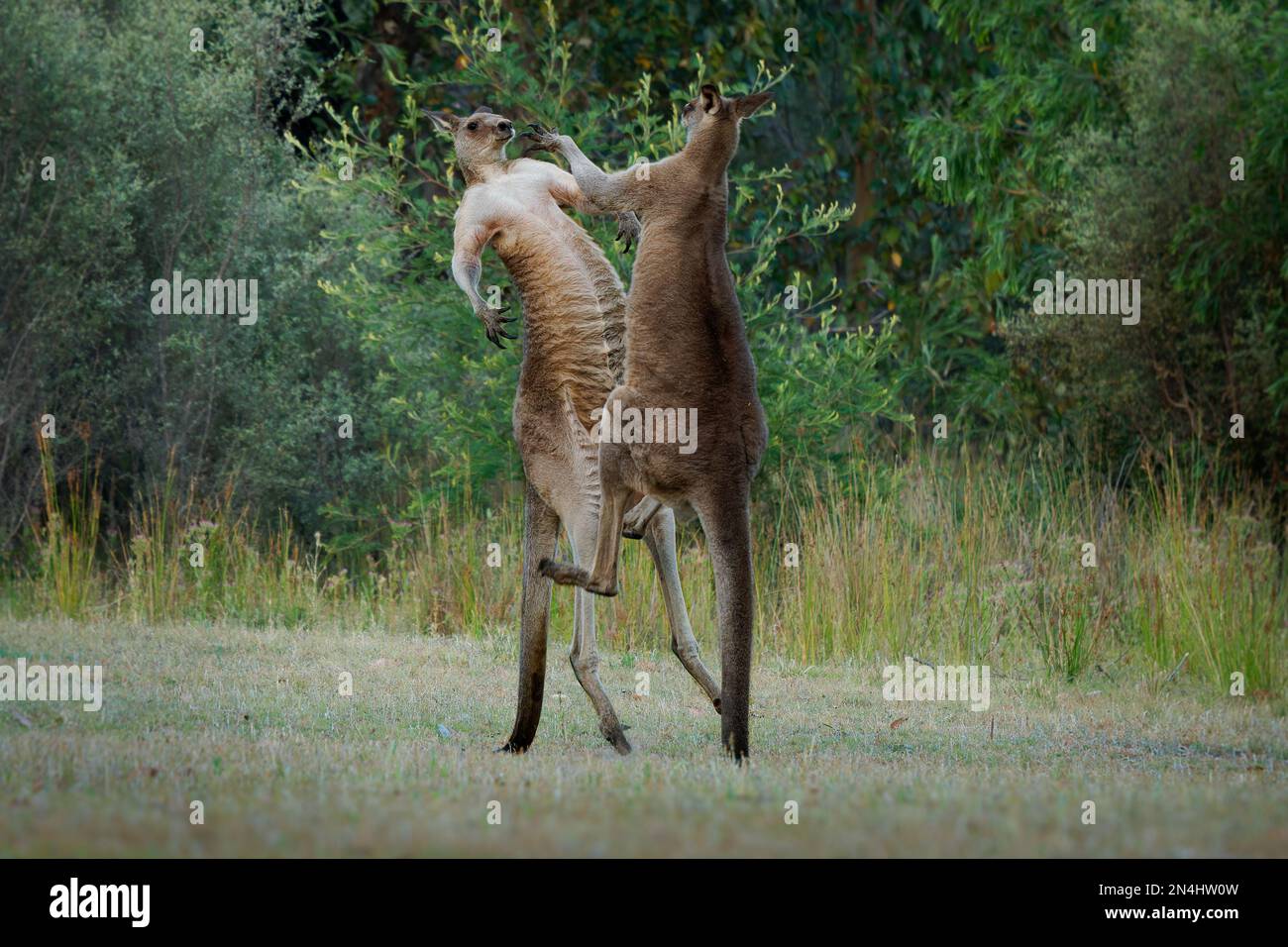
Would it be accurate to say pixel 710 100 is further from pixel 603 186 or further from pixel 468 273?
pixel 468 273

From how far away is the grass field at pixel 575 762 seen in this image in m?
4.72

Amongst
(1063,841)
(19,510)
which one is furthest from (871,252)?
(1063,841)

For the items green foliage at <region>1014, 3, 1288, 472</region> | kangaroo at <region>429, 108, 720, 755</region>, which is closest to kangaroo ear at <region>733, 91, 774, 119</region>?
kangaroo at <region>429, 108, 720, 755</region>

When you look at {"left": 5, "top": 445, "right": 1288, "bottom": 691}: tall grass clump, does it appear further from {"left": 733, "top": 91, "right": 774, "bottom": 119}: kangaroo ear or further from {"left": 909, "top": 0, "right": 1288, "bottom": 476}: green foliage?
{"left": 733, "top": 91, "right": 774, "bottom": 119}: kangaroo ear

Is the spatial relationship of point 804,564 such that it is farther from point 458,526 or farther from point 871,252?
point 871,252

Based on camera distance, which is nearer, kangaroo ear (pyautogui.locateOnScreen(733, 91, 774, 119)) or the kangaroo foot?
kangaroo ear (pyautogui.locateOnScreen(733, 91, 774, 119))

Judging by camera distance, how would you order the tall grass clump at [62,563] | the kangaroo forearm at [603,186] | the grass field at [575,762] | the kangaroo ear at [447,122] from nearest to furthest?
the grass field at [575,762] → the kangaroo forearm at [603,186] → the kangaroo ear at [447,122] → the tall grass clump at [62,563]

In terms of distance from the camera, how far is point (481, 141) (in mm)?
7496

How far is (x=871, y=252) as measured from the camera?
70.2 ft

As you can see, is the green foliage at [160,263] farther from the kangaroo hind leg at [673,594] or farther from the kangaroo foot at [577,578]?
the kangaroo foot at [577,578]

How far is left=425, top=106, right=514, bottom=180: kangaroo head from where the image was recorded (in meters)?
7.49

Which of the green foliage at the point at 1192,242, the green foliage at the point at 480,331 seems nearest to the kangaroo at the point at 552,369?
the green foliage at the point at 480,331

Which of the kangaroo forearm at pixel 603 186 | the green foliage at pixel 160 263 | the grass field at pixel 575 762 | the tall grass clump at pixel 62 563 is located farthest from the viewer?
the green foliage at pixel 160 263

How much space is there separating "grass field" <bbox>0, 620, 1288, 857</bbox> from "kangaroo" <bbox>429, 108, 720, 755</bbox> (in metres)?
0.50
